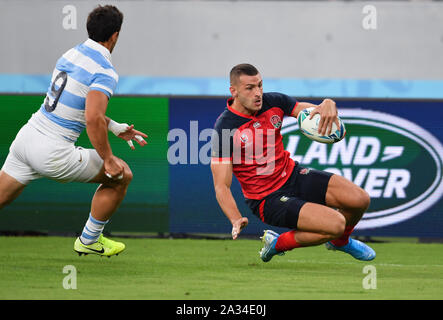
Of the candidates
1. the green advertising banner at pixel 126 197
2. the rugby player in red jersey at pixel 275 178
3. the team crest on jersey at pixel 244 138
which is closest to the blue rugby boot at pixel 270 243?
the rugby player in red jersey at pixel 275 178

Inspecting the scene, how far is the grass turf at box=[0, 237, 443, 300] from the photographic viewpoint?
20.1ft

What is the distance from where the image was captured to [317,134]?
271 inches

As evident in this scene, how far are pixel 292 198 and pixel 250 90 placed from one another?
0.96m

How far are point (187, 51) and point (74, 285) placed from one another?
9.44 meters

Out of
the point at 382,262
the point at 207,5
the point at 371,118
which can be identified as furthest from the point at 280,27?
the point at 382,262

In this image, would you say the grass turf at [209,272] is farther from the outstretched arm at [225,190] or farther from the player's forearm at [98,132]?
the player's forearm at [98,132]

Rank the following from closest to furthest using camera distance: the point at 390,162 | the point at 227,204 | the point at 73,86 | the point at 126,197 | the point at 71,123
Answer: the point at 227,204
the point at 73,86
the point at 71,123
the point at 390,162
the point at 126,197

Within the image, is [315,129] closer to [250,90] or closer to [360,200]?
[250,90]

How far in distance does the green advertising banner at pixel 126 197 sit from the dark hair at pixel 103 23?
108 inches

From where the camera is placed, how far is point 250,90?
6.97 meters

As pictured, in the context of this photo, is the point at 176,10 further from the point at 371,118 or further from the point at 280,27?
the point at 371,118

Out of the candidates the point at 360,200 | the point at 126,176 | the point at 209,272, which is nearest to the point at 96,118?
the point at 126,176

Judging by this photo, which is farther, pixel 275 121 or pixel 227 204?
pixel 275 121

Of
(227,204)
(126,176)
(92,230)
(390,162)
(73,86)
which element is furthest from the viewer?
(390,162)
